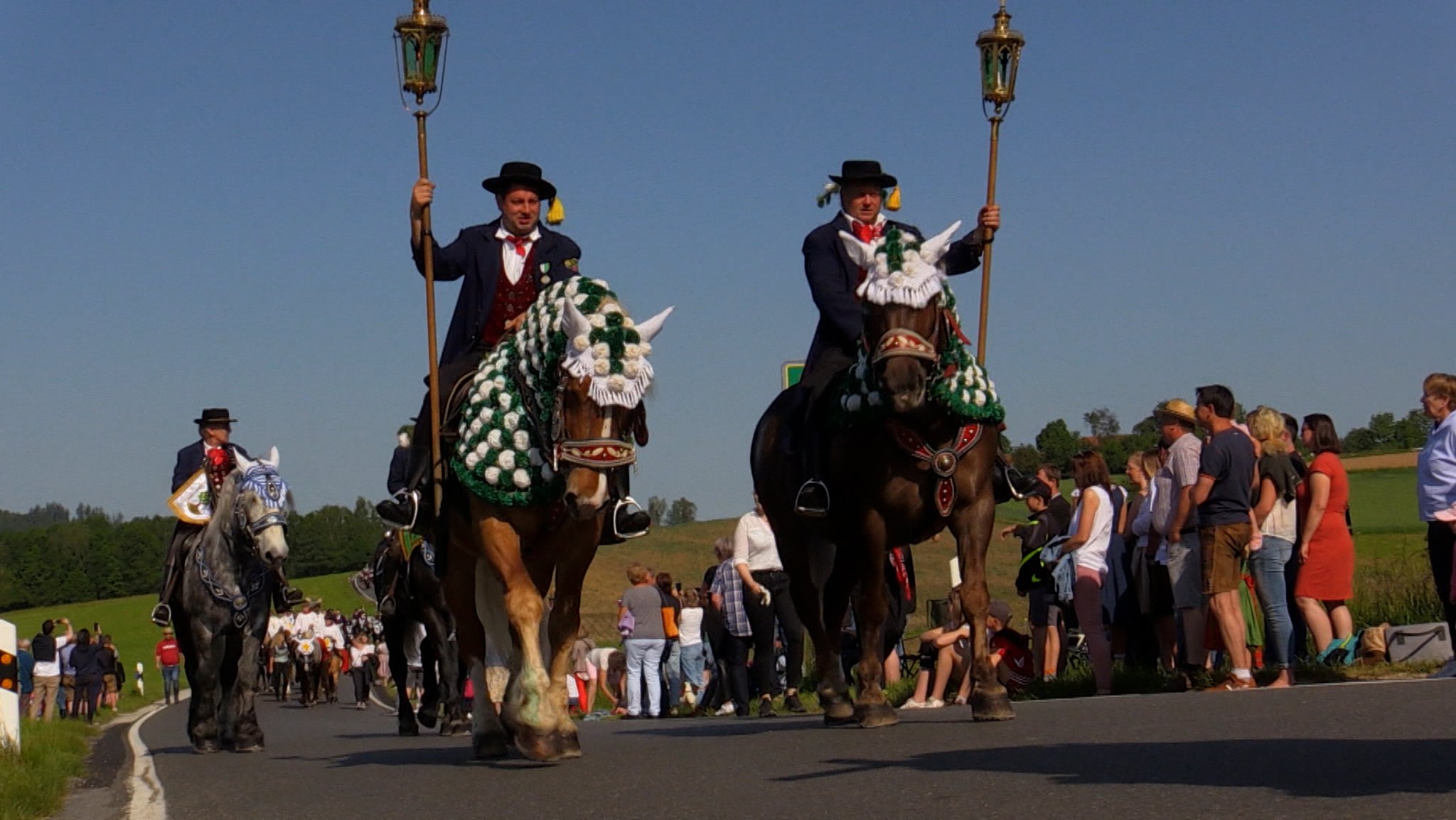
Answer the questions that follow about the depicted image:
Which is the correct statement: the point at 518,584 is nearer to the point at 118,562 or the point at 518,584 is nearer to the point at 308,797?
the point at 308,797

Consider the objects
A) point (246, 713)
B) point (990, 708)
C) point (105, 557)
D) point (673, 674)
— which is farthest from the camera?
point (105, 557)

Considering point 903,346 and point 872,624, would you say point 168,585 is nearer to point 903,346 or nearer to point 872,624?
point 872,624

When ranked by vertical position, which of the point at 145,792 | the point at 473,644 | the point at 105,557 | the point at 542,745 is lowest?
the point at 145,792

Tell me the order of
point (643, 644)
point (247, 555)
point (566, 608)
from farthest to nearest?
1. point (643, 644)
2. point (247, 555)
3. point (566, 608)

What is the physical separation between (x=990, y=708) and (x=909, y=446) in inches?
62.5

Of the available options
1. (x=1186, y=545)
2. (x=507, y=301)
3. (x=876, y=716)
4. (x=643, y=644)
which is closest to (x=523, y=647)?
(x=876, y=716)

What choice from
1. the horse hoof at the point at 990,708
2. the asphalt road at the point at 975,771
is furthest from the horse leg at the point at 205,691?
the horse hoof at the point at 990,708

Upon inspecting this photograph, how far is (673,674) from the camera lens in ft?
83.4

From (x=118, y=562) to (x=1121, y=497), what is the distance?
134 meters

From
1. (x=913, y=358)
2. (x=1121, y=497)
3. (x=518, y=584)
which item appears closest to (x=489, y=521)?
(x=518, y=584)

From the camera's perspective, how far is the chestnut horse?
9688mm

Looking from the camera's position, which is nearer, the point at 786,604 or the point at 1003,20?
the point at 1003,20

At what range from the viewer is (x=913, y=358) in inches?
422

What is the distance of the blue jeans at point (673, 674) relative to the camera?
957 inches
